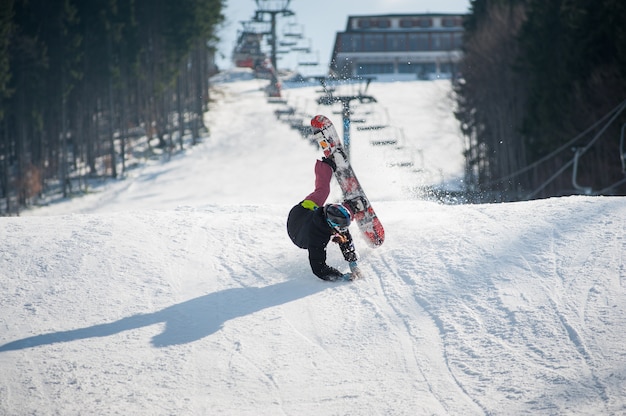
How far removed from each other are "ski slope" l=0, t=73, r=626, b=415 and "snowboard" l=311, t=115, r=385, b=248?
23cm

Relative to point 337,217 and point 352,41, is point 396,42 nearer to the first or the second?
point 352,41

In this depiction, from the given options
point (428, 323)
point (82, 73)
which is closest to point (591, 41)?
point (428, 323)

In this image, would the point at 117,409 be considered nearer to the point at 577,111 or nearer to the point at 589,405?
the point at 589,405

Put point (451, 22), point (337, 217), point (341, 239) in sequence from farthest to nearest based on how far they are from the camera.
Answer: point (451, 22), point (341, 239), point (337, 217)

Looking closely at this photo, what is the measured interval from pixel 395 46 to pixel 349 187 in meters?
51.8

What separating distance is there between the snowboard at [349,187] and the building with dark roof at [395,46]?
47.1 metres


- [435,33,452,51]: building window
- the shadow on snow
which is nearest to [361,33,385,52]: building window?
[435,33,452,51]: building window

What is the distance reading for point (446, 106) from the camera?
122 feet

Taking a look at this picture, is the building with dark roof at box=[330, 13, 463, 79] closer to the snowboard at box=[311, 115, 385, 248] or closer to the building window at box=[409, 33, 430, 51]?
the building window at box=[409, 33, 430, 51]

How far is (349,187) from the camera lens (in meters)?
6.58

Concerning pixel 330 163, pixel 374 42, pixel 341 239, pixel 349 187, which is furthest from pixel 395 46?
pixel 341 239

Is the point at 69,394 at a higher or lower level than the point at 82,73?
lower

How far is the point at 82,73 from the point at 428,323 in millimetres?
25626

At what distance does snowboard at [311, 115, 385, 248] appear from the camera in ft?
21.0
